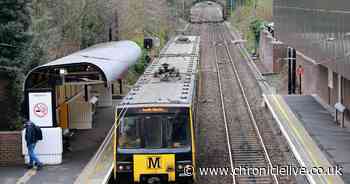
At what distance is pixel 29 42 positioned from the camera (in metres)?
22.7

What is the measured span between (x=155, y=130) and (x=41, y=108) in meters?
4.03

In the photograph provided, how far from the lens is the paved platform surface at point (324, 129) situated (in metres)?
18.4

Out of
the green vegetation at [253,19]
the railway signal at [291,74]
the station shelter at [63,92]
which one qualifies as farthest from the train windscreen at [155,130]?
the green vegetation at [253,19]

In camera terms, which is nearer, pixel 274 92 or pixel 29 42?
pixel 29 42

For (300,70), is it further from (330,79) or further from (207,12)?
(207,12)

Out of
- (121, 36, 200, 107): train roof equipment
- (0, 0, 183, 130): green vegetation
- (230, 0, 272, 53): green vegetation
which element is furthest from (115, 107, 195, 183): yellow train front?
(230, 0, 272, 53): green vegetation

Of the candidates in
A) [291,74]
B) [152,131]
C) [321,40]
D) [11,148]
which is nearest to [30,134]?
[11,148]

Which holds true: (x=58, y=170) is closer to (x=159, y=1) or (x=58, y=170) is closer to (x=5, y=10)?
(x=5, y=10)

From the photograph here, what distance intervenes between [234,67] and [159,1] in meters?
19.5

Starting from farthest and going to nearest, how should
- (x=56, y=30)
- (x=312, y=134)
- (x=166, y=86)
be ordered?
(x=56, y=30) < (x=312, y=134) < (x=166, y=86)

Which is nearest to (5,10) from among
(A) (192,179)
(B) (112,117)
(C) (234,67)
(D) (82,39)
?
(B) (112,117)

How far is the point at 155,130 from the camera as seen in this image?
15.7 meters

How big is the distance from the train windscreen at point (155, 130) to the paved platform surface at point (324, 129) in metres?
3.94

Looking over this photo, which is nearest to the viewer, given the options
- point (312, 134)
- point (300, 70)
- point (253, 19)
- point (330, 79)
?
point (312, 134)
